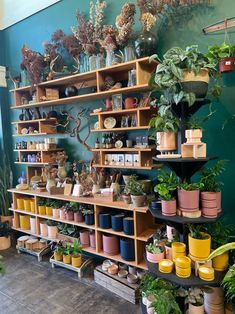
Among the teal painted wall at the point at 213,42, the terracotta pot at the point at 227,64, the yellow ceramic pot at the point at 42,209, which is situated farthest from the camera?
the yellow ceramic pot at the point at 42,209

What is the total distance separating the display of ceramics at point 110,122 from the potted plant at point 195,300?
1626 millimetres

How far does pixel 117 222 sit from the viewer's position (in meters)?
2.43

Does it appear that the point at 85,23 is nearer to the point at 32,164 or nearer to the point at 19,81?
the point at 19,81

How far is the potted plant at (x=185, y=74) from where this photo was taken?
1.57 m

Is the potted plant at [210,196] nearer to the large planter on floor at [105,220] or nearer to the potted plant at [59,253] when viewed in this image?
the large planter on floor at [105,220]

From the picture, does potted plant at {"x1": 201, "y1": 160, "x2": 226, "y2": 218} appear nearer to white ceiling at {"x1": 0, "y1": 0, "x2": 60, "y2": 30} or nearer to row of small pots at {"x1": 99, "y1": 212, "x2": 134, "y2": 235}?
row of small pots at {"x1": 99, "y1": 212, "x2": 134, "y2": 235}

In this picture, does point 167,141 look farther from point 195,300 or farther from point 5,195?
point 5,195

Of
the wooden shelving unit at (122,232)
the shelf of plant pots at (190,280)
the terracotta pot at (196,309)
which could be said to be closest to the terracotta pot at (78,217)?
the wooden shelving unit at (122,232)

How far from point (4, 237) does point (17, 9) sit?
128 inches

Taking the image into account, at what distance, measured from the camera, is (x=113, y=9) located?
2625mm

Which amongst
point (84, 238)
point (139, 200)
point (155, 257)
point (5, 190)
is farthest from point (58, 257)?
point (5, 190)

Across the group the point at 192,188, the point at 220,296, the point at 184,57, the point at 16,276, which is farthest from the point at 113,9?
the point at 16,276

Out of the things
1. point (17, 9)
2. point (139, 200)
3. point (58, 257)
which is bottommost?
point (58, 257)

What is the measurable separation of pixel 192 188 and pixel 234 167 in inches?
25.6
